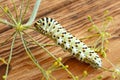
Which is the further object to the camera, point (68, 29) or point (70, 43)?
point (68, 29)

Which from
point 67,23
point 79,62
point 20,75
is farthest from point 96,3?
point 20,75

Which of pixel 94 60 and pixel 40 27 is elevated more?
pixel 40 27

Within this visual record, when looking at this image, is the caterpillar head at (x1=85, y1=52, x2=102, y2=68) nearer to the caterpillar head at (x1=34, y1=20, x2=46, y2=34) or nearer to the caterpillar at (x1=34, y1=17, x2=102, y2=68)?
the caterpillar at (x1=34, y1=17, x2=102, y2=68)

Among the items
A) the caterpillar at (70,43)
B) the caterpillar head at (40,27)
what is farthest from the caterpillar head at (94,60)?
the caterpillar head at (40,27)

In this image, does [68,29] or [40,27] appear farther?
[68,29]

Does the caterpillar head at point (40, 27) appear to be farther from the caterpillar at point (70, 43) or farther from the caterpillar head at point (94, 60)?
the caterpillar head at point (94, 60)

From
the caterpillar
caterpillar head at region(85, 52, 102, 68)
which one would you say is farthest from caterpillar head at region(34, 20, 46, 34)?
caterpillar head at region(85, 52, 102, 68)
